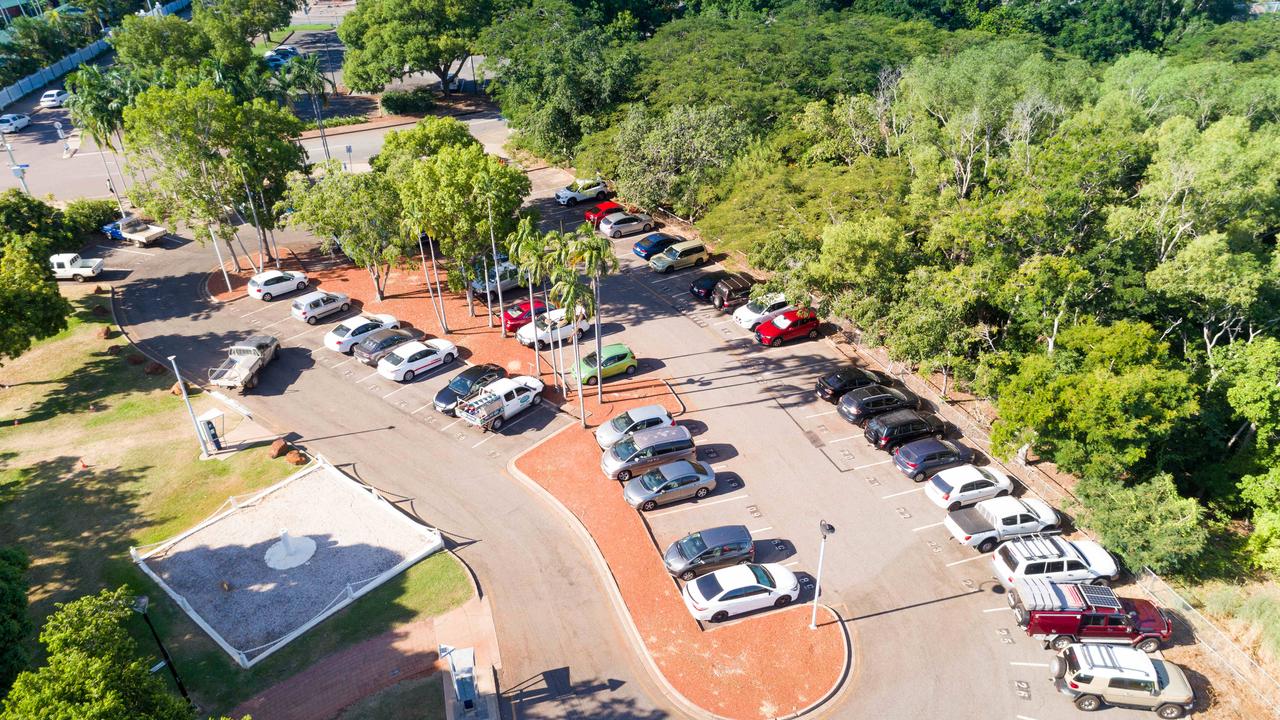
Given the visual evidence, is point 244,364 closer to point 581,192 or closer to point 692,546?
point 692,546

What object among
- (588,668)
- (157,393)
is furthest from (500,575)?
(157,393)

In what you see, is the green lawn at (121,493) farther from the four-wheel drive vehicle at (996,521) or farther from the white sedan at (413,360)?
the four-wheel drive vehicle at (996,521)

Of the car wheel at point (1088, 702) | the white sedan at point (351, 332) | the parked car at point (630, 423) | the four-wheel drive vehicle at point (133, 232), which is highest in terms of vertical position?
the four-wheel drive vehicle at point (133, 232)

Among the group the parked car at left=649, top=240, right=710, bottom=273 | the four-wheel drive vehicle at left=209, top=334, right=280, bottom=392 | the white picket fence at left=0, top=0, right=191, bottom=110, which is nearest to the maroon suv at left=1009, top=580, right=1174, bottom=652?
the parked car at left=649, top=240, right=710, bottom=273

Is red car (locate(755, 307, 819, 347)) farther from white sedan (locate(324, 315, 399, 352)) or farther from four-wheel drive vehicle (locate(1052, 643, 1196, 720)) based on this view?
four-wheel drive vehicle (locate(1052, 643, 1196, 720))

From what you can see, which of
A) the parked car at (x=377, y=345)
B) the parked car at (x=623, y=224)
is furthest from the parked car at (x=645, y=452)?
the parked car at (x=623, y=224)
